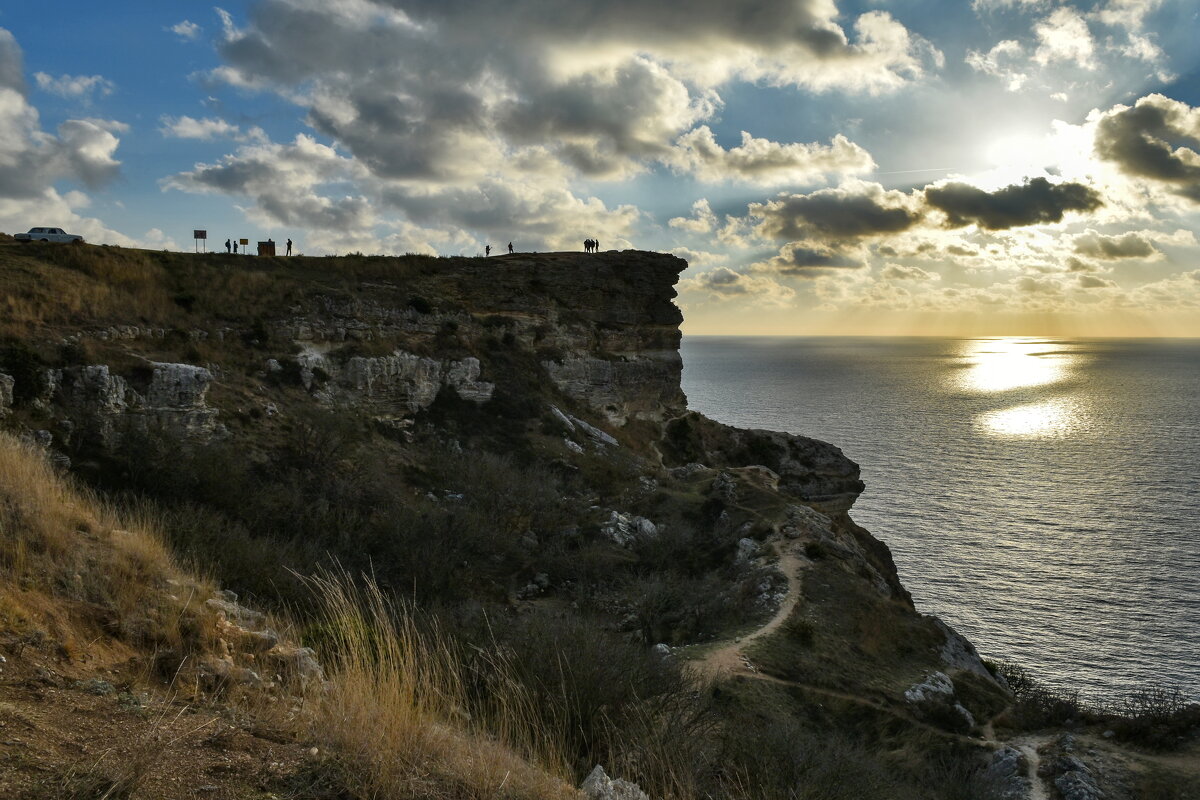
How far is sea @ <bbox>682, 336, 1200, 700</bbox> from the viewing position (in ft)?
124

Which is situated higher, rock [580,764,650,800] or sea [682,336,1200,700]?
rock [580,764,650,800]

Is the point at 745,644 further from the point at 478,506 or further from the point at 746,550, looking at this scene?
the point at 478,506

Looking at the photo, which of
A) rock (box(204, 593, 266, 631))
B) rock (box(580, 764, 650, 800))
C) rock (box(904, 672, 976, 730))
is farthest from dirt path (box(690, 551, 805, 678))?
rock (box(580, 764, 650, 800))

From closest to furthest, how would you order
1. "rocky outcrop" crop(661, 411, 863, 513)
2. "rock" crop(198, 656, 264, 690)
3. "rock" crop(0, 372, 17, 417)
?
1. "rock" crop(198, 656, 264, 690)
2. "rock" crop(0, 372, 17, 417)
3. "rocky outcrop" crop(661, 411, 863, 513)

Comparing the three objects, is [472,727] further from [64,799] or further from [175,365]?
[175,365]

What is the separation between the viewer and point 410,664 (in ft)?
19.9

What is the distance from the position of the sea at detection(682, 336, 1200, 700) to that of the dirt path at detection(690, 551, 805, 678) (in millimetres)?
15743

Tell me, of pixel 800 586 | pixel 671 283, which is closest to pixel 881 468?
pixel 671 283

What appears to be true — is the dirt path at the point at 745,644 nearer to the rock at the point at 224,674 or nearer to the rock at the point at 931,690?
the rock at the point at 931,690

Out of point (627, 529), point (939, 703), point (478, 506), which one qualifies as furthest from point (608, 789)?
point (627, 529)

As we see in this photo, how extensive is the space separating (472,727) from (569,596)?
19564 mm

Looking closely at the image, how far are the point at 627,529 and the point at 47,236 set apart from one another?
112 ft

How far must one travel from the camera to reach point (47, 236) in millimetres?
37438

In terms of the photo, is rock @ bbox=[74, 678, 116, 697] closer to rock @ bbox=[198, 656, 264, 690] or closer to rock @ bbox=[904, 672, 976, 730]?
rock @ bbox=[198, 656, 264, 690]
